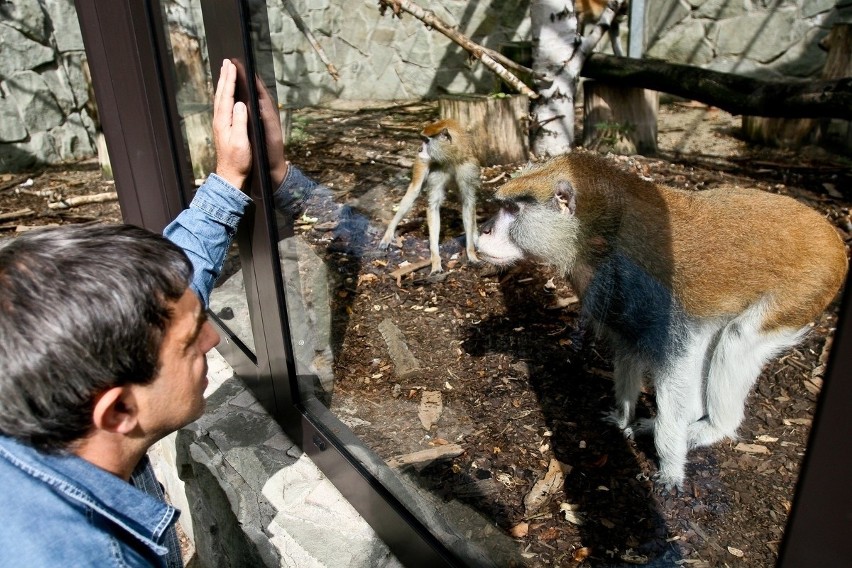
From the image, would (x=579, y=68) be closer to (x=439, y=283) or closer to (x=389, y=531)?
(x=439, y=283)

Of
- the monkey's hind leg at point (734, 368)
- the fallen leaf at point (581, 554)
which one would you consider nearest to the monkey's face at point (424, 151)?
the monkey's hind leg at point (734, 368)

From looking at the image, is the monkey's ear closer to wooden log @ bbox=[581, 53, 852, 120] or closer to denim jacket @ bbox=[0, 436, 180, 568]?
wooden log @ bbox=[581, 53, 852, 120]

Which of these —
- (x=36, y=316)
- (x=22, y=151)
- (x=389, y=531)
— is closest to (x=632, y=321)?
(x=389, y=531)

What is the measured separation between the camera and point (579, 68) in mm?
1356

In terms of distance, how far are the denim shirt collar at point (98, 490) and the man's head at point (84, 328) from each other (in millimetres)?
24

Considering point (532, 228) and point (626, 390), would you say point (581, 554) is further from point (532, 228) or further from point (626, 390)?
point (532, 228)

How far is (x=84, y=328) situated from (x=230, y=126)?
3.53ft

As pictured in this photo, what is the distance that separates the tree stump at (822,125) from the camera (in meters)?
0.85

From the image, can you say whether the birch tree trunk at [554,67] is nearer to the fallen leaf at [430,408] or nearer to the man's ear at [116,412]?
the fallen leaf at [430,408]

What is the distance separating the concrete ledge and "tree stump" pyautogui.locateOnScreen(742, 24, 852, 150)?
1.57 m

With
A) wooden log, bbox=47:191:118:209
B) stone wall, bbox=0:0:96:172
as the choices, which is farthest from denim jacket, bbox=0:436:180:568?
stone wall, bbox=0:0:96:172

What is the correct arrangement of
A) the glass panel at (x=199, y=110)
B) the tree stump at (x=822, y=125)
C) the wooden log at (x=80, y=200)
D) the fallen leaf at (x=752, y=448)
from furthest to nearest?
the wooden log at (x=80, y=200) → the glass panel at (x=199, y=110) → the fallen leaf at (x=752, y=448) → the tree stump at (x=822, y=125)

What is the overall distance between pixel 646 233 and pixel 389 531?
1147 millimetres

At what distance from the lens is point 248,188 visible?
2102 millimetres
